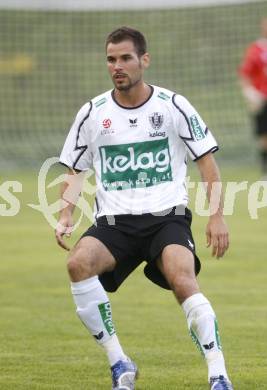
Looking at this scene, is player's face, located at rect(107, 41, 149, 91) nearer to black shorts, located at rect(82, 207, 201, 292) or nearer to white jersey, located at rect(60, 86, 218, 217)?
white jersey, located at rect(60, 86, 218, 217)

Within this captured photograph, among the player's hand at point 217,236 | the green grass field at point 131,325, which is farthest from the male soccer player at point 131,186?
the green grass field at point 131,325

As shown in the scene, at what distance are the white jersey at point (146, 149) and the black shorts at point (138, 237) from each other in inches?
2.5

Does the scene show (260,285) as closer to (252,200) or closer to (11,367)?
(11,367)

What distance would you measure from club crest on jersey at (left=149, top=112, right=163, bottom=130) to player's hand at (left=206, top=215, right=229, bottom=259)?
0.71 m

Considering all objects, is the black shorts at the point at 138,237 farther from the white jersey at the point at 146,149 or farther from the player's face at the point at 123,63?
the player's face at the point at 123,63

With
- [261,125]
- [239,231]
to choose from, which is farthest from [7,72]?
[239,231]

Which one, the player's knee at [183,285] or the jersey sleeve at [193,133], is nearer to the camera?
the player's knee at [183,285]

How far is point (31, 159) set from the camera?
25.8 m

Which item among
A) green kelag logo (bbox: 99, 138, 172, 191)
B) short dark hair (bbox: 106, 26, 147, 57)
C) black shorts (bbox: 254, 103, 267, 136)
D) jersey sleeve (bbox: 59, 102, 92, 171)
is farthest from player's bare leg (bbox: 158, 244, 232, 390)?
black shorts (bbox: 254, 103, 267, 136)

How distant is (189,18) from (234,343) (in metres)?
20.4

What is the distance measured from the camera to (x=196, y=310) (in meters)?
7.04

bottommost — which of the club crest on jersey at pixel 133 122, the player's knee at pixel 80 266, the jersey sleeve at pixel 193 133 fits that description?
the player's knee at pixel 80 266

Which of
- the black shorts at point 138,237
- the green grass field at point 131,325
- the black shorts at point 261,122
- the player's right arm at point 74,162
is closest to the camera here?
the black shorts at point 138,237

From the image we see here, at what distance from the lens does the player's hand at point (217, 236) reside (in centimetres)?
724
